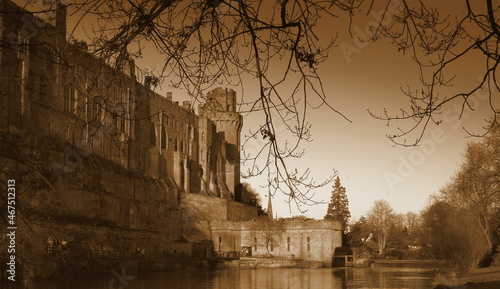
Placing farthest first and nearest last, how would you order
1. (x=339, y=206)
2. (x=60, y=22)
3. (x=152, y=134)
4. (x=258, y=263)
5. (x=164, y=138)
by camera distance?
1. (x=339, y=206)
2. (x=164, y=138)
3. (x=152, y=134)
4. (x=258, y=263)
5. (x=60, y=22)

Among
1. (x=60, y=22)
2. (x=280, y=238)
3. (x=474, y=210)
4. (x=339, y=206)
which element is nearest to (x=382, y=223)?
(x=339, y=206)

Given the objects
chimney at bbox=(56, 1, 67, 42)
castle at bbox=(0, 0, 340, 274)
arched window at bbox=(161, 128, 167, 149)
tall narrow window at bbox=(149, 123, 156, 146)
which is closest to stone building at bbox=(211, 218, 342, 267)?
castle at bbox=(0, 0, 340, 274)

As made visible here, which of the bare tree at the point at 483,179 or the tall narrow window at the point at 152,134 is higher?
the tall narrow window at the point at 152,134

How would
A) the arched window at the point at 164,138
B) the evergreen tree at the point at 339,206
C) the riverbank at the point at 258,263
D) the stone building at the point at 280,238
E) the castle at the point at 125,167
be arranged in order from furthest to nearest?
the evergreen tree at the point at 339,206 < the arched window at the point at 164,138 < the stone building at the point at 280,238 < the riverbank at the point at 258,263 < the castle at the point at 125,167

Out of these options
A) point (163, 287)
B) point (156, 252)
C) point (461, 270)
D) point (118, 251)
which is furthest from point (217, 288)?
point (156, 252)

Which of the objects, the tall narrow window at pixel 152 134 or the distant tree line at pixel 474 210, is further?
the tall narrow window at pixel 152 134

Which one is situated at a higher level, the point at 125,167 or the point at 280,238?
the point at 125,167

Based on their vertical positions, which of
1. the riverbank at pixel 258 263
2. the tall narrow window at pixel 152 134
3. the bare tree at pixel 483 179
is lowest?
the riverbank at pixel 258 263

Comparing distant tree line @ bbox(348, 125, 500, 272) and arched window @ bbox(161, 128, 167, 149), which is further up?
arched window @ bbox(161, 128, 167, 149)

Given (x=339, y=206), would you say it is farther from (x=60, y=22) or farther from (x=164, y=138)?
(x=60, y=22)

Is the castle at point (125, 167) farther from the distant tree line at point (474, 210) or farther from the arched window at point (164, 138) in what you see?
the distant tree line at point (474, 210)

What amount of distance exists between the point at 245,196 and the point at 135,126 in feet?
88.1

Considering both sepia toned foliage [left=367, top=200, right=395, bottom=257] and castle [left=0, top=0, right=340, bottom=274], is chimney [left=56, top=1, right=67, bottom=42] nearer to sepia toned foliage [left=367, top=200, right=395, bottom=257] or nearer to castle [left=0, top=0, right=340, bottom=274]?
castle [left=0, top=0, right=340, bottom=274]

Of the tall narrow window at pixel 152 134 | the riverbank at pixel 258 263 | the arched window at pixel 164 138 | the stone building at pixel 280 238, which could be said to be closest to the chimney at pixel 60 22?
the riverbank at pixel 258 263
